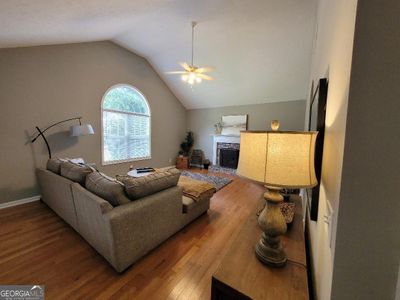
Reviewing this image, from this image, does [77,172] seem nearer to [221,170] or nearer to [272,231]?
[272,231]

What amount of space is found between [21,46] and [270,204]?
443 centimetres

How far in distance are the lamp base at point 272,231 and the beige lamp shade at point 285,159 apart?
0.54ft

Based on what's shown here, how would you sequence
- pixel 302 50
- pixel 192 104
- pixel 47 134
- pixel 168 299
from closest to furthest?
pixel 168 299
pixel 47 134
pixel 302 50
pixel 192 104

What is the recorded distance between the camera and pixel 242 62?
167 inches

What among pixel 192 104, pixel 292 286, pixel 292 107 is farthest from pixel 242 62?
pixel 292 286

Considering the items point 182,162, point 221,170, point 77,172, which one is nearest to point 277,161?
point 77,172

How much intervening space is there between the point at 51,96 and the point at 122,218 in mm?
3276

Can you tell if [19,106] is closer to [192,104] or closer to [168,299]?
[168,299]

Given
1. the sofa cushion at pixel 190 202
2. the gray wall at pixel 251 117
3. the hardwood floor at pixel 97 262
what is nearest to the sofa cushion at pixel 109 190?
the hardwood floor at pixel 97 262

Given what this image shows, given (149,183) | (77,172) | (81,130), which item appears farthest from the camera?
(81,130)

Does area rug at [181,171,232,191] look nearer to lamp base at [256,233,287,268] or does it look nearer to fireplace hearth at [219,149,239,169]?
fireplace hearth at [219,149,239,169]

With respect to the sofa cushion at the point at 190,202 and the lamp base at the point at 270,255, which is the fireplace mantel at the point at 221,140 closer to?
the sofa cushion at the point at 190,202

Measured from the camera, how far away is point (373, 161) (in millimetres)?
472

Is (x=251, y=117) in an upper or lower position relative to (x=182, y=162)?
upper
